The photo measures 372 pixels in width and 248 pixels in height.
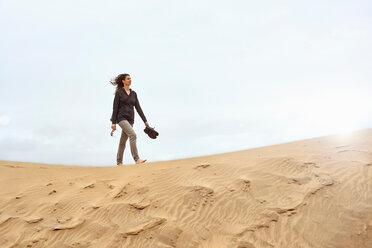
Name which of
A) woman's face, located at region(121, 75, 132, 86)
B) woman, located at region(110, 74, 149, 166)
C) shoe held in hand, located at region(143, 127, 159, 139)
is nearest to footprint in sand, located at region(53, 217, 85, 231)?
woman, located at region(110, 74, 149, 166)

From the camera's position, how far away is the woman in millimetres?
8080

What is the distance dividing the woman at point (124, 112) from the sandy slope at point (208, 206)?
5.86 ft

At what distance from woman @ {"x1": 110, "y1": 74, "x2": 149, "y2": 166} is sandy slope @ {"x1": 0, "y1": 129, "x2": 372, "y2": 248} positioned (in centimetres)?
179

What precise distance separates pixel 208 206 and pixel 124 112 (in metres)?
4.48

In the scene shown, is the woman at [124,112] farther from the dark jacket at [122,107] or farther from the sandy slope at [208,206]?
the sandy slope at [208,206]

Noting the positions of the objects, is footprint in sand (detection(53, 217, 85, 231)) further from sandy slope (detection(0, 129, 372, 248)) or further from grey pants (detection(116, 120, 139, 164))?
grey pants (detection(116, 120, 139, 164))

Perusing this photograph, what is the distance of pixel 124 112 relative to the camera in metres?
8.30

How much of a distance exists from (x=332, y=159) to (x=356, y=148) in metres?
1.17

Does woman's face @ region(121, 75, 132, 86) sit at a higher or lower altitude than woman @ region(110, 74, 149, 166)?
higher

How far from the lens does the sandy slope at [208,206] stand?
4020 millimetres

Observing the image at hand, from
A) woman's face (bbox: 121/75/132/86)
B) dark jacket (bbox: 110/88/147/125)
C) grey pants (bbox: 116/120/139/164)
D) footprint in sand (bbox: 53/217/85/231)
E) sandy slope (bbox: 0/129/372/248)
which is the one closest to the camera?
sandy slope (bbox: 0/129/372/248)

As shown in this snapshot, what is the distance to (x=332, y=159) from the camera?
6.18 m

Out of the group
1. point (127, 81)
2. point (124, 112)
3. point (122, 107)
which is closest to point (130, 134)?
point (124, 112)

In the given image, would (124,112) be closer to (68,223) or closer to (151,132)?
(151,132)
